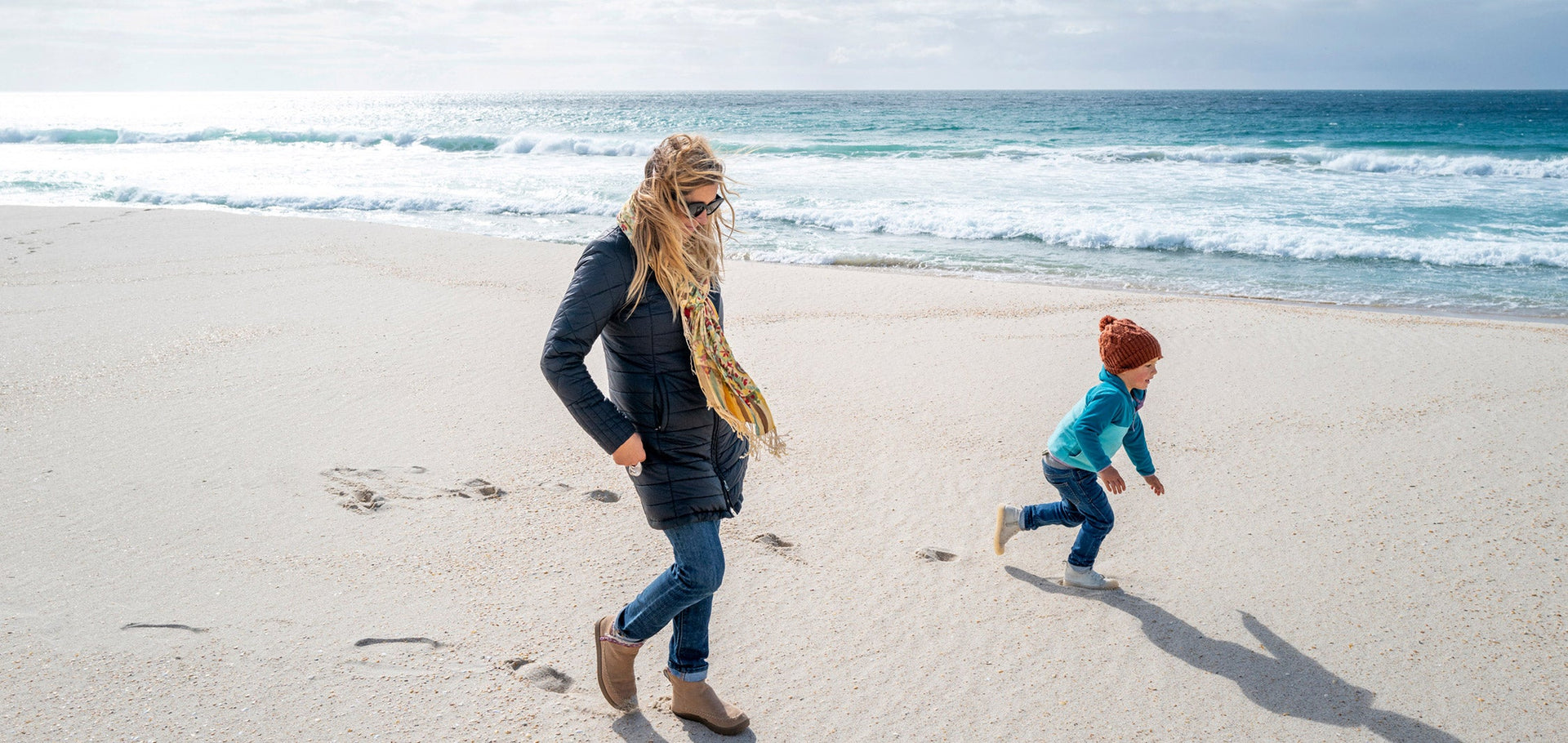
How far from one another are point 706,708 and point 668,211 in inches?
55.3

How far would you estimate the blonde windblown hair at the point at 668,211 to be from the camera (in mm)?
2211

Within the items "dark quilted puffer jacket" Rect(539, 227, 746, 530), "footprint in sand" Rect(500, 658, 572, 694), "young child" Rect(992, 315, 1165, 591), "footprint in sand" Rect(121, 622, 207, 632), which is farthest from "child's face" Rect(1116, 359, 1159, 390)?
"footprint in sand" Rect(121, 622, 207, 632)

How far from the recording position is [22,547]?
11.7ft

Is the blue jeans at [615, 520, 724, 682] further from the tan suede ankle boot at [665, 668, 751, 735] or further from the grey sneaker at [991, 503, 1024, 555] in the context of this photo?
the grey sneaker at [991, 503, 1024, 555]

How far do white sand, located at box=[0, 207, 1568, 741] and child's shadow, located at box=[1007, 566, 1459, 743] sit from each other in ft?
0.04

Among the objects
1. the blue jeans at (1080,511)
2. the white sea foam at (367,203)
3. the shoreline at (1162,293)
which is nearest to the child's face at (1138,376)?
the blue jeans at (1080,511)

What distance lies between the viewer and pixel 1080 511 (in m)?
3.41

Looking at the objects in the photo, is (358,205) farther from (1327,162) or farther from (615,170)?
(1327,162)

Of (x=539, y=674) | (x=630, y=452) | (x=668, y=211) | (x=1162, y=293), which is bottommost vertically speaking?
(x=539, y=674)

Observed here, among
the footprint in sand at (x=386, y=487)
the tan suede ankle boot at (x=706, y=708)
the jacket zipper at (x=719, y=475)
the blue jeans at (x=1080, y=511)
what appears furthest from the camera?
the footprint in sand at (x=386, y=487)

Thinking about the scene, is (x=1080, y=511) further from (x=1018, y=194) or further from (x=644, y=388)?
(x=1018, y=194)

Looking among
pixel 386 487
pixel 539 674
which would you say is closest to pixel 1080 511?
pixel 539 674

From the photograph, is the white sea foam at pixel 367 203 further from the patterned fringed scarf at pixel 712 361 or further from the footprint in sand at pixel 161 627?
the patterned fringed scarf at pixel 712 361

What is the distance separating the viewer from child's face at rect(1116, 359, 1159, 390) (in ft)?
10.2
